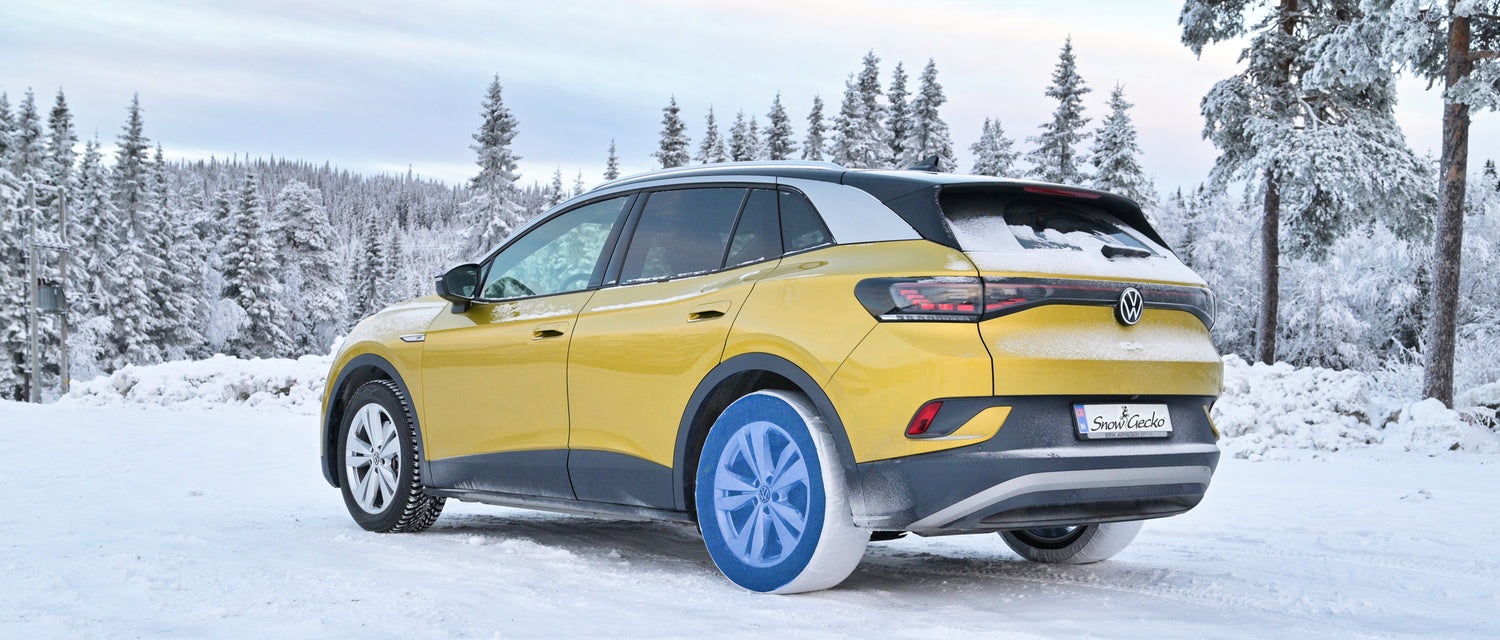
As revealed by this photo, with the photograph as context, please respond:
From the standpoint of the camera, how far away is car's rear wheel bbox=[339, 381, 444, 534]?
242 inches

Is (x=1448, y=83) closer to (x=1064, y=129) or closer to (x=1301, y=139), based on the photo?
(x=1301, y=139)

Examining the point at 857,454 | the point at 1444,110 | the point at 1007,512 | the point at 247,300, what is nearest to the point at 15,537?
the point at 857,454

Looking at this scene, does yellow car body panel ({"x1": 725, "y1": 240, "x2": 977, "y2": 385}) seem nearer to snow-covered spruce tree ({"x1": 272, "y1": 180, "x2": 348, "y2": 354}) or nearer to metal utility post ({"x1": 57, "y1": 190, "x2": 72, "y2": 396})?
metal utility post ({"x1": 57, "y1": 190, "x2": 72, "y2": 396})

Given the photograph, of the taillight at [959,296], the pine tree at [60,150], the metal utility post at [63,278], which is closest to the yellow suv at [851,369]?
the taillight at [959,296]

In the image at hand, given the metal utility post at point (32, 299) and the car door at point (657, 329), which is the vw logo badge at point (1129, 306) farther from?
the metal utility post at point (32, 299)

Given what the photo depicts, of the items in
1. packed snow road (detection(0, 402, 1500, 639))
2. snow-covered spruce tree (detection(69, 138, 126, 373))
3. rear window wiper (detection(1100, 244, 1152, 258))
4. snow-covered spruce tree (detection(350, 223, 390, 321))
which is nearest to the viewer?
packed snow road (detection(0, 402, 1500, 639))

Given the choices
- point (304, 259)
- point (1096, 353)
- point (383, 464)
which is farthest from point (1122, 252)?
point (304, 259)

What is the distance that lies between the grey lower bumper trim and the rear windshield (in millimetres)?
788

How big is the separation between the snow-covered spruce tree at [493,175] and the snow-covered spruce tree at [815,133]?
1609 centimetres

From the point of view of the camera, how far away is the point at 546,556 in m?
5.29

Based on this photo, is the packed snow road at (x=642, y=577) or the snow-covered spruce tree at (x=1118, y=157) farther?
the snow-covered spruce tree at (x=1118, y=157)

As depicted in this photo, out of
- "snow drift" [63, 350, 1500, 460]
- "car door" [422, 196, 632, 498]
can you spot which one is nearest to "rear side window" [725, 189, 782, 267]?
"car door" [422, 196, 632, 498]

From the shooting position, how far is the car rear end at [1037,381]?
390 centimetres

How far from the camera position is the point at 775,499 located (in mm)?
4309
